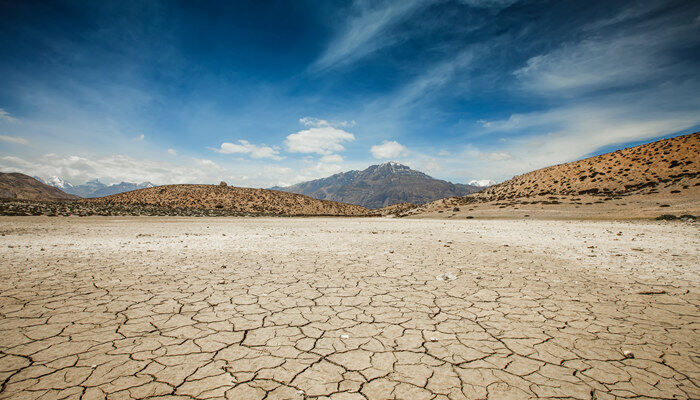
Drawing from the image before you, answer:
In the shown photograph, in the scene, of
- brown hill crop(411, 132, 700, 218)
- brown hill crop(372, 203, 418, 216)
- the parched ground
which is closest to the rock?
the parched ground

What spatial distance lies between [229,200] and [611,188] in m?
48.4

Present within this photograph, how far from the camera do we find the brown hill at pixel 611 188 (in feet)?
63.9

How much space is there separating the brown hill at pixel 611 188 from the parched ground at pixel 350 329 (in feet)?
57.1

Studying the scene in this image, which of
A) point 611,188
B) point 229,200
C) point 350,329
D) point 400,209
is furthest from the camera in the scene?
point 229,200

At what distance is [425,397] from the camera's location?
2307 millimetres

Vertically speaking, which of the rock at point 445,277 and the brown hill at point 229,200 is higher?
the brown hill at point 229,200

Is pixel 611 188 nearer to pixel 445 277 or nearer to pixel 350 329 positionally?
pixel 445 277

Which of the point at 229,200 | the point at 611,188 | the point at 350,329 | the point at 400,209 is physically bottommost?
the point at 350,329

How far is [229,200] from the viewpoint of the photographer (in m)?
43.8

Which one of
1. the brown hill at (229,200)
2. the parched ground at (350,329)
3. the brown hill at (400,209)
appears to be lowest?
the parched ground at (350,329)

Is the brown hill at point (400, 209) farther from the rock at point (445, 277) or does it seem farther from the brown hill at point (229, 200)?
the rock at point (445, 277)

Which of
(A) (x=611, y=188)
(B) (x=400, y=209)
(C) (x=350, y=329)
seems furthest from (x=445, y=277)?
(B) (x=400, y=209)

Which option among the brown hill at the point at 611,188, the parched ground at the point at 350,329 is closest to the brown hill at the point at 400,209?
the brown hill at the point at 611,188

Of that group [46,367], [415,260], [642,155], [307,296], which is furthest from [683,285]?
[642,155]
